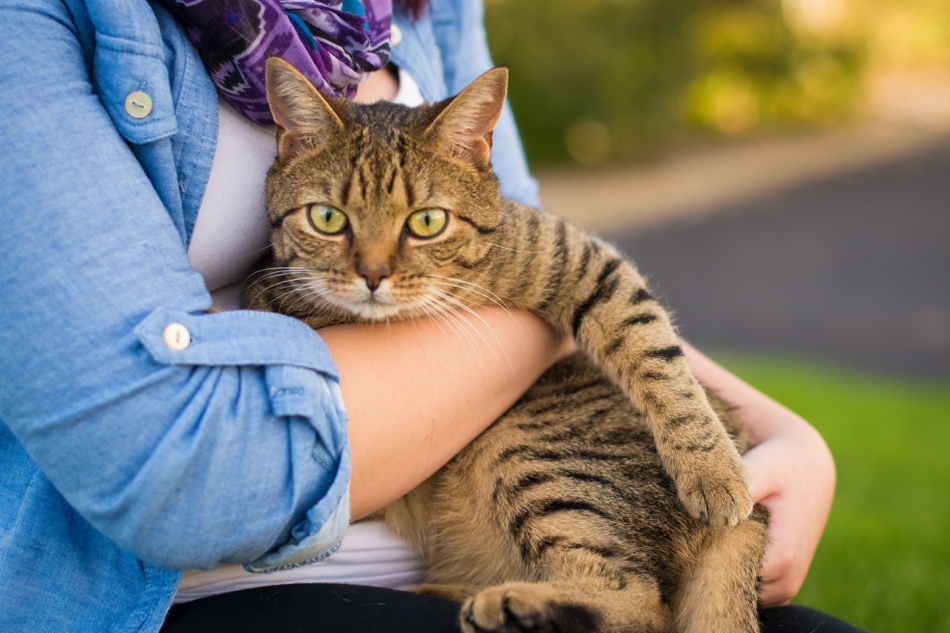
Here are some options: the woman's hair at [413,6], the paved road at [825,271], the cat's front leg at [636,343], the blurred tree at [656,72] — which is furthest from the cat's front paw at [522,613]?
the blurred tree at [656,72]

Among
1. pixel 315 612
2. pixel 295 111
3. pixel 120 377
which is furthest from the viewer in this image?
pixel 295 111

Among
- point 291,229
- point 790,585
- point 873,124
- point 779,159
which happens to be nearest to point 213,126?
point 291,229

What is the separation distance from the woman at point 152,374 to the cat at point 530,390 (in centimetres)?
17

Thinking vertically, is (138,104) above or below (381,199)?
above

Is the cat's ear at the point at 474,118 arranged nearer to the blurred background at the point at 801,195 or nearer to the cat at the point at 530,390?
the cat at the point at 530,390

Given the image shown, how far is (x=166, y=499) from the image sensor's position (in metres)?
1.22

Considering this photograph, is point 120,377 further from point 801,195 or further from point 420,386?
point 801,195

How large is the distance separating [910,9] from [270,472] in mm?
16541

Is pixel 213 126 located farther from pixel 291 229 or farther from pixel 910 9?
pixel 910 9

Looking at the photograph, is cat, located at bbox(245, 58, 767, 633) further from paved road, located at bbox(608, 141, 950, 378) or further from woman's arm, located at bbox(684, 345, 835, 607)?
paved road, located at bbox(608, 141, 950, 378)

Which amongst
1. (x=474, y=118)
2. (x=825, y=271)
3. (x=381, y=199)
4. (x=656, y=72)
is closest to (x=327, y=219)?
(x=381, y=199)

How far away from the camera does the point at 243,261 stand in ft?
6.04

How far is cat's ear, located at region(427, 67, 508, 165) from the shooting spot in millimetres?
1816

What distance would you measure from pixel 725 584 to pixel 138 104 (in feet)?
5.00
